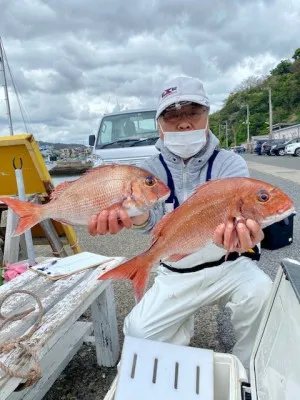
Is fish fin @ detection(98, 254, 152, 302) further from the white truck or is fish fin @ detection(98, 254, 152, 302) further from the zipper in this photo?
the white truck

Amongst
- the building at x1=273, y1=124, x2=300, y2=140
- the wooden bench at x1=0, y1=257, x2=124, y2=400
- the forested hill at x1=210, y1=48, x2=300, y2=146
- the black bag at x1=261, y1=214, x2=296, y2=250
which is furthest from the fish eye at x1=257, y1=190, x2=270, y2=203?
the forested hill at x1=210, y1=48, x2=300, y2=146

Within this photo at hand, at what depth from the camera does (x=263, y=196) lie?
69.4 inches

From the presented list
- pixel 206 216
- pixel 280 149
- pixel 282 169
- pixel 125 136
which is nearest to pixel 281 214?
pixel 206 216

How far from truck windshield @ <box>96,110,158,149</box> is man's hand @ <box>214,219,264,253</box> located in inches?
272

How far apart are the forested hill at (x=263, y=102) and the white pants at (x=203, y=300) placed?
6644cm

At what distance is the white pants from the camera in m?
2.31

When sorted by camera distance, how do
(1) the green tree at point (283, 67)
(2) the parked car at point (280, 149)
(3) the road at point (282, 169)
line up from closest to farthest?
(3) the road at point (282, 169)
(2) the parked car at point (280, 149)
(1) the green tree at point (283, 67)

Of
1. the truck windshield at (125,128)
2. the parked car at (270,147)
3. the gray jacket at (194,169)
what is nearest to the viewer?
the gray jacket at (194,169)

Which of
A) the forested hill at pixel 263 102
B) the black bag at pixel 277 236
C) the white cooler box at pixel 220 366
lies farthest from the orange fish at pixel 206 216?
the forested hill at pixel 263 102

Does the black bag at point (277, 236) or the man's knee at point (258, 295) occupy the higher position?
the man's knee at point (258, 295)

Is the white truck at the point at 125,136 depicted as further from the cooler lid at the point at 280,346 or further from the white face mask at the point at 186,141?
the cooler lid at the point at 280,346

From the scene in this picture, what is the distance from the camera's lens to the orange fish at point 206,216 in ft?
5.81

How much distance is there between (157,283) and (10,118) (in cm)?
1111

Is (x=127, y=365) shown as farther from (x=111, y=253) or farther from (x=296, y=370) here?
(x=111, y=253)
